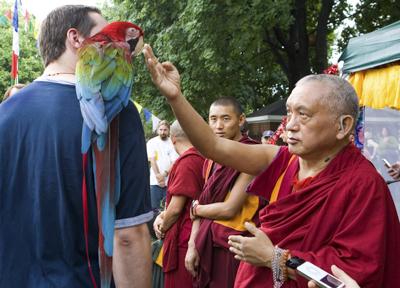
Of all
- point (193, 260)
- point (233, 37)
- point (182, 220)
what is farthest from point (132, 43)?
point (233, 37)

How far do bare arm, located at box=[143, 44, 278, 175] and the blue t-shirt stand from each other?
45 centimetres

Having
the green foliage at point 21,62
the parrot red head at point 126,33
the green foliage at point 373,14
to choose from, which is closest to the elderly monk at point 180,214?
the parrot red head at point 126,33

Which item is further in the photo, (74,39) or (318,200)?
(318,200)

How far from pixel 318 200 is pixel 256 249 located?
1.13ft

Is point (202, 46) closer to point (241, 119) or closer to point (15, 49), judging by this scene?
point (15, 49)

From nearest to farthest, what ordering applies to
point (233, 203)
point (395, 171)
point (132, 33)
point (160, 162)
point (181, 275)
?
point (132, 33)
point (233, 203)
point (181, 275)
point (395, 171)
point (160, 162)

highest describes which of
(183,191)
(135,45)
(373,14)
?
(373,14)

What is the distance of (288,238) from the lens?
85.8 inches

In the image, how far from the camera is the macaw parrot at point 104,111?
1.63m

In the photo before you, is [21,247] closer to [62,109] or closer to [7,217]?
[7,217]

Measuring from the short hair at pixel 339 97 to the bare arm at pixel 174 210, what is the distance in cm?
199

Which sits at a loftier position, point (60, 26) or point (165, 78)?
point (60, 26)

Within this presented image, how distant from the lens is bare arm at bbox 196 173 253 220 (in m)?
3.28

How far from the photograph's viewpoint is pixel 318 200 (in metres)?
2.14
